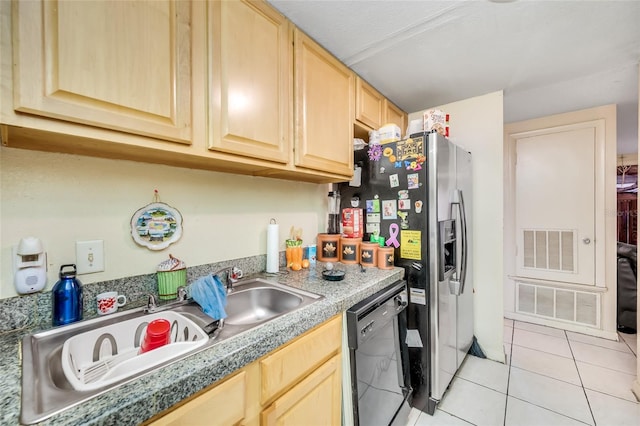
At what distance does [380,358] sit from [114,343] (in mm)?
1101

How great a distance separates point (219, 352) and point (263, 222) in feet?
3.14

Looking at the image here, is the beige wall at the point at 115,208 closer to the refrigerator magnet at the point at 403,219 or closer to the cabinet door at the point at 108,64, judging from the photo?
the cabinet door at the point at 108,64

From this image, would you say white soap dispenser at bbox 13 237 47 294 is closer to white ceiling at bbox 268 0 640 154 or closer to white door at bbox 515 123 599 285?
white ceiling at bbox 268 0 640 154

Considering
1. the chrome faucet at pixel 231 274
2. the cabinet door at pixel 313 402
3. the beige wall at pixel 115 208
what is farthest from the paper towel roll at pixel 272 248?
the cabinet door at pixel 313 402

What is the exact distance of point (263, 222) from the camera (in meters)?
1.59

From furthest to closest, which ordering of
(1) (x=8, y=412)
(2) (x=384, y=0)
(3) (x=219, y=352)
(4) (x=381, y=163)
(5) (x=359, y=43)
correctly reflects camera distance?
(4) (x=381, y=163) < (5) (x=359, y=43) < (2) (x=384, y=0) < (3) (x=219, y=352) < (1) (x=8, y=412)

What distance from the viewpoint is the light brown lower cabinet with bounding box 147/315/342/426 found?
637 millimetres

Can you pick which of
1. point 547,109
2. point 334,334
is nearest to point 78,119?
point 334,334

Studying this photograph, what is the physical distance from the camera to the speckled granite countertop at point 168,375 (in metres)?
0.49

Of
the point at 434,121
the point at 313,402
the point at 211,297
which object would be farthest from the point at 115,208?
the point at 434,121

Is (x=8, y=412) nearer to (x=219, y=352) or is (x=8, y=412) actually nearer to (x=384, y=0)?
(x=219, y=352)

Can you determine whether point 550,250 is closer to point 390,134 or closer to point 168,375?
point 390,134

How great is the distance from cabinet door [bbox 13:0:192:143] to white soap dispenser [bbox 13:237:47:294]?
450mm

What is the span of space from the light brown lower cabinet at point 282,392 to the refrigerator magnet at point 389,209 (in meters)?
0.85
